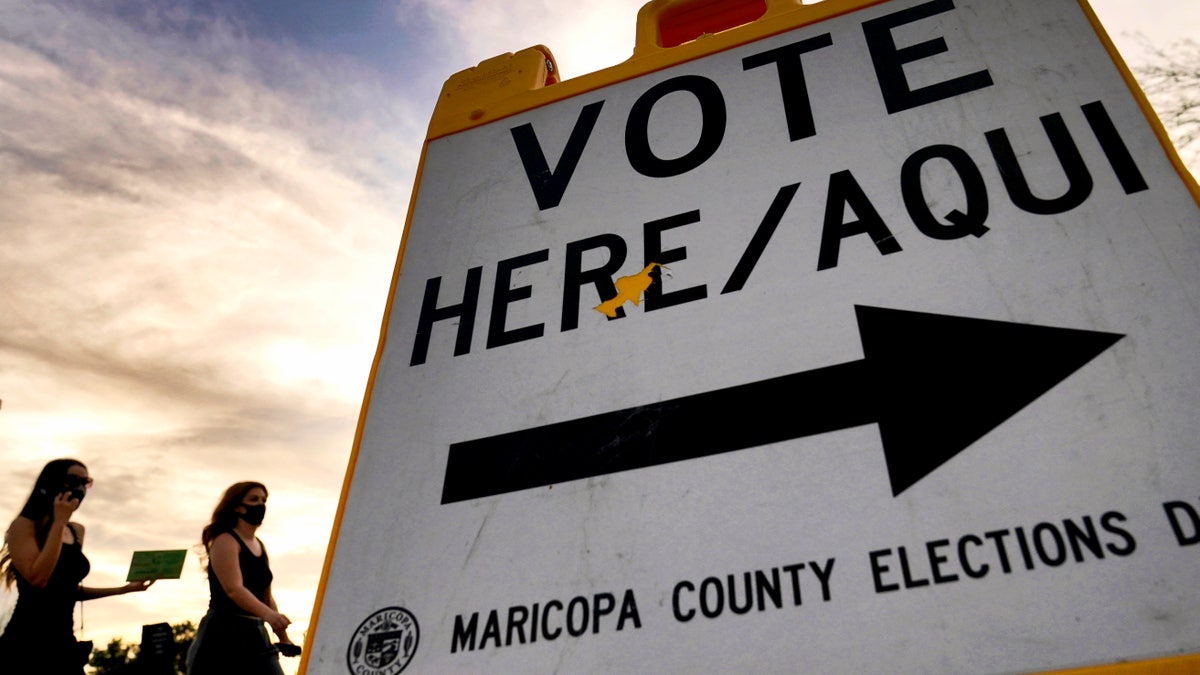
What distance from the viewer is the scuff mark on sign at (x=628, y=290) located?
156cm

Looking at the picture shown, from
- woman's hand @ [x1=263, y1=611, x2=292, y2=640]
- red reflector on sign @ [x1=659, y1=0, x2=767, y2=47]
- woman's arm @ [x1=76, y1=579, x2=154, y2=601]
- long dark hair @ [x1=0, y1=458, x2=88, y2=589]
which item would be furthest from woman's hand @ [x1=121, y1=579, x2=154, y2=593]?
red reflector on sign @ [x1=659, y1=0, x2=767, y2=47]

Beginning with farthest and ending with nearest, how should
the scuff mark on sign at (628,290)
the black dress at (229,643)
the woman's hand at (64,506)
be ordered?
the woman's hand at (64,506)
the black dress at (229,643)
the scuff mark on sign at (628,290)

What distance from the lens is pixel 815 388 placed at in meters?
1.28

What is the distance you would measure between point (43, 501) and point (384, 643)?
1783 mm

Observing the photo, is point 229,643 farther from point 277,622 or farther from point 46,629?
point 46,629

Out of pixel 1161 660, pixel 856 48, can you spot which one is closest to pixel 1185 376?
pixel 1161 660

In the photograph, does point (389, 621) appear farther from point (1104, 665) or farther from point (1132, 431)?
point (1132, 431)

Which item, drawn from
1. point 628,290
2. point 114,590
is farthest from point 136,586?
point 628,290

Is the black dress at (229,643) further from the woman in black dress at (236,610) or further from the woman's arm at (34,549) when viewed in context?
the woman's arm at (34,549)

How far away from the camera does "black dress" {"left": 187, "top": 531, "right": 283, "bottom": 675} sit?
2109 millimetres

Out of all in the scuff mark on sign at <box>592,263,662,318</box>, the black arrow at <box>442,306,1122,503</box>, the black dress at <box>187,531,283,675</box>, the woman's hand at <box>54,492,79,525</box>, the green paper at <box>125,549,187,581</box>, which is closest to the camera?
the black arrow at <box>442,306,1122,503</box>

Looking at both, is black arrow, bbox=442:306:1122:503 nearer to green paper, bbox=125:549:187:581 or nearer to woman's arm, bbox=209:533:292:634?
woman's arm, bbox=209:533:292:634

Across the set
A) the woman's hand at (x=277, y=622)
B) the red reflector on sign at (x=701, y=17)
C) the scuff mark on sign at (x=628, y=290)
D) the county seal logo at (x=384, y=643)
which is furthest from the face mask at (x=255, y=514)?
the red reflector on sign at (x=701, y=17)

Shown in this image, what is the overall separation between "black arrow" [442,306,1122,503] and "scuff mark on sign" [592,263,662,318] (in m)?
0.27
